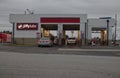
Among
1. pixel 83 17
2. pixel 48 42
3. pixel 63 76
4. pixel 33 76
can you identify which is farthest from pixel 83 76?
pixel 83 17

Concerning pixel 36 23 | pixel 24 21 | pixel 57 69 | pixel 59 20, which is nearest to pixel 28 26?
pixel 24 21

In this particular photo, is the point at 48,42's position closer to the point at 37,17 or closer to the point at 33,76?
the point at 37,17

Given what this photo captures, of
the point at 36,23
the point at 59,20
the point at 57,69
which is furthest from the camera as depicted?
the point at 59,20

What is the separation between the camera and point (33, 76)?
11.6m

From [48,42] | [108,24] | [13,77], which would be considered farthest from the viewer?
[108,24]

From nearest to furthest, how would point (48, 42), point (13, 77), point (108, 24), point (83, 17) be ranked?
point (13, 77)
point (48, 42)
point (83, 17)
point (108, 24)

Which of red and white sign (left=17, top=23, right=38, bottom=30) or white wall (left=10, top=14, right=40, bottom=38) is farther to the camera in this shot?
red and white sign (left=17, top=23, right=38, bottom=30)

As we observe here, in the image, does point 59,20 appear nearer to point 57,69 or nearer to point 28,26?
point 28,26

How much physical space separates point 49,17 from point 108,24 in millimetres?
13875

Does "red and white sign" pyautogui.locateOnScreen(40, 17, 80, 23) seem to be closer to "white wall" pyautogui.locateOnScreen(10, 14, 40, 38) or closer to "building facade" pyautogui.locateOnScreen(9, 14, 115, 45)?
"building facade" pyautogui.locateOnScreen(9, 14, 115, 45)

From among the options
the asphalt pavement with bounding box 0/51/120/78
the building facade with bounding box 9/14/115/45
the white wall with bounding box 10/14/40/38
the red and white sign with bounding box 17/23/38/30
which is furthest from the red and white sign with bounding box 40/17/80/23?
the asphalt pavement with bounding box 0/51/120/78

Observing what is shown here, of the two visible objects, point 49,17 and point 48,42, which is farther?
point 49,17

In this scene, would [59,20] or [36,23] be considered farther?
[59,20]

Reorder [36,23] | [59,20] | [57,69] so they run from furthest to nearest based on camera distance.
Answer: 1. [59,20]
2. [36,23]
3. [57,69]
